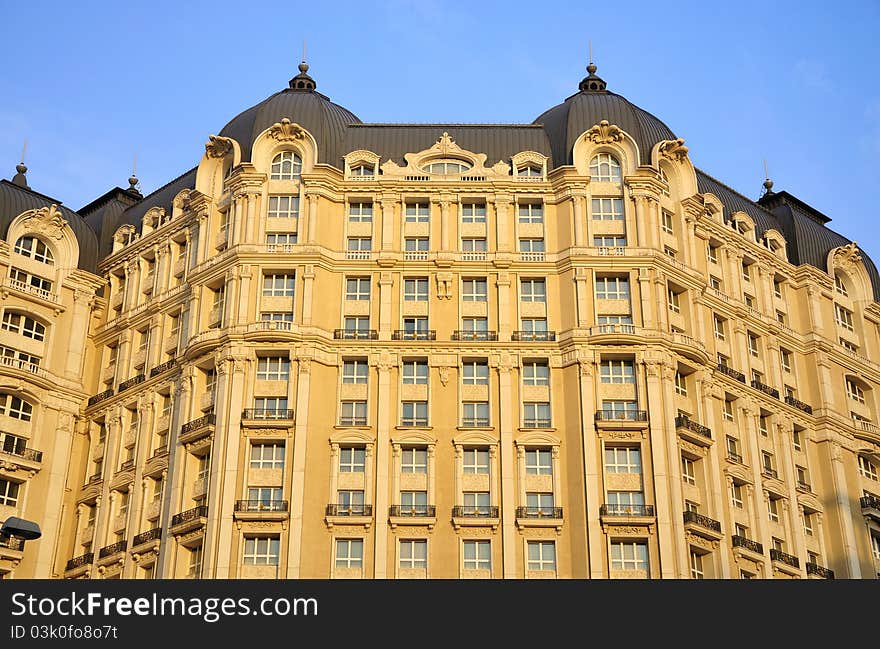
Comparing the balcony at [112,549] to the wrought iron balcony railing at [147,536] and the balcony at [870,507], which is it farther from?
the balcony at [870,507]

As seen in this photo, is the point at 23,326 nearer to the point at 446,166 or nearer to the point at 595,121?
the point at 446,166

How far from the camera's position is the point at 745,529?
90.6 meters

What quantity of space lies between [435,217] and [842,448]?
110 ft

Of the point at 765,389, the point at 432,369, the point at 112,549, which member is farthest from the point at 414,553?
the point at 765,389

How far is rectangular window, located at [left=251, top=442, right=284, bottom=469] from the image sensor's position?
85.3 meters

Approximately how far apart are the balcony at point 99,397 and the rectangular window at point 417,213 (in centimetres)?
2459

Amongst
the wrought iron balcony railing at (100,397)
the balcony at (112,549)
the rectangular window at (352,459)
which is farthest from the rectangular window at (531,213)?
the balcony at (112,549)

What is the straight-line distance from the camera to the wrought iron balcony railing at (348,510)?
8381cm

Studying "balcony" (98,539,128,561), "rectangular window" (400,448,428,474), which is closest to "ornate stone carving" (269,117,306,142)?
"rectangular window" (400,448,428,474)

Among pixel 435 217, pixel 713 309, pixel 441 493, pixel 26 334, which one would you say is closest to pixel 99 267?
pixel 26 334

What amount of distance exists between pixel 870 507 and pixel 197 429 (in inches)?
1835

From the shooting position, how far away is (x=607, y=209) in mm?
93938

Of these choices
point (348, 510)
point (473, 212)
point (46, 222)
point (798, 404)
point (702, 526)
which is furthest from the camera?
point (46, 222)

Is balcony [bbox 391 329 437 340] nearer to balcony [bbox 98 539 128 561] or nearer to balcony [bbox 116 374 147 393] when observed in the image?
balcony [bbox 116 374 147 393]
